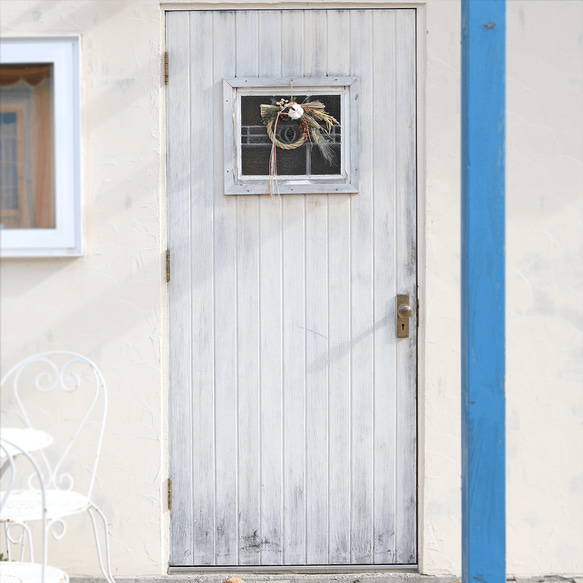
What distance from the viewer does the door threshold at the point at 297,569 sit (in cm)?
269

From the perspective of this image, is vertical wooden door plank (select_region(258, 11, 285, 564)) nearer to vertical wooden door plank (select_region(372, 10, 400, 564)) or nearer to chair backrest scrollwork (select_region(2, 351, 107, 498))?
vertical wooden door plank (select_region(372, 10, 400, 564))

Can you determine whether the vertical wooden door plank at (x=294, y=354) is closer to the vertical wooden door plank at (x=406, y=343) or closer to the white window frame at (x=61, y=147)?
the vertical wooden door plank at (x=406, y=343)

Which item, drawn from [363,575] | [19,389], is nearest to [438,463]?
[363,575]

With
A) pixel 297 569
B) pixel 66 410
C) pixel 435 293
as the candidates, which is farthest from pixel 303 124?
pixel 297 569

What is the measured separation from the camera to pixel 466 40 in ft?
5.87

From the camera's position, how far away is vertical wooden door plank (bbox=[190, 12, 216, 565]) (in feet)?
8.78

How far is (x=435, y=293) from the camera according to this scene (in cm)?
267

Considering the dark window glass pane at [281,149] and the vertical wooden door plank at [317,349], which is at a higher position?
the dark window glass pane at [281,149]

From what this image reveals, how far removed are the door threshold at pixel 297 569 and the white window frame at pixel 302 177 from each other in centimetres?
148

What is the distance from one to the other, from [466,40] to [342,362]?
133 cm

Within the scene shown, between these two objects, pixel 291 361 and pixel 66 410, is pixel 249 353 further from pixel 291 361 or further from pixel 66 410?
pixel 66 410

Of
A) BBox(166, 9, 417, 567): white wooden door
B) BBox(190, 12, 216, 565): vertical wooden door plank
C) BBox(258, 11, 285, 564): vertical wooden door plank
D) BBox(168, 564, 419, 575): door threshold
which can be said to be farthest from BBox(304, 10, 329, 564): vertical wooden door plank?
BBox(190, 12, 216, 565): vertical wooden door plank

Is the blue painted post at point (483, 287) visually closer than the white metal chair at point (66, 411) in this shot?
Yes

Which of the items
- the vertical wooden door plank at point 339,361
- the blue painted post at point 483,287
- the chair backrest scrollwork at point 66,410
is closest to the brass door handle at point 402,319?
the vertical wooden door plank at point 339,361
